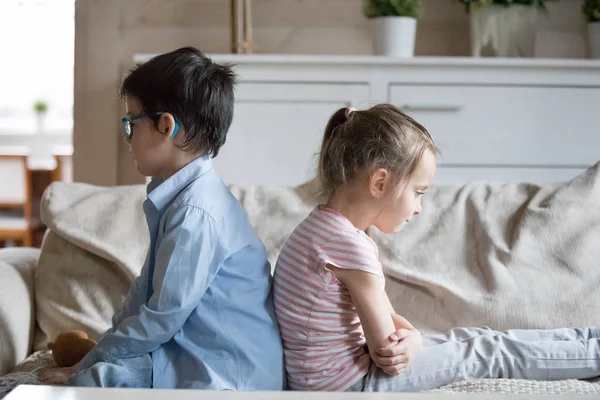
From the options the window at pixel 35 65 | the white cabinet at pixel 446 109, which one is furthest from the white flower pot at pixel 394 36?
the window at pixel 35 65

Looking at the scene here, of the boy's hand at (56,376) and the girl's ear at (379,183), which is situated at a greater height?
the girl's ear at (379,183)

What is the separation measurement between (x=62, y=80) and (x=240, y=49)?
3.92 m

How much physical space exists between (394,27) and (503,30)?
0.38m

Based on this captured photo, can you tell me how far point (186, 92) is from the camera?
50.8 inches

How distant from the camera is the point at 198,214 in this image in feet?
4.05

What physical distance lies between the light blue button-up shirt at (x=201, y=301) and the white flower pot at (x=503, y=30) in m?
1.66

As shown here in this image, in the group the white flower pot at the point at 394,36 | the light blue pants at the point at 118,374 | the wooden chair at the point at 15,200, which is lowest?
the wooden chair at the point at 15,200

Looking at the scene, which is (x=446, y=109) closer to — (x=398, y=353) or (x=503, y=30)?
(x=503, y=30)

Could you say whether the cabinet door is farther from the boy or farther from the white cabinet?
Answer: the boy

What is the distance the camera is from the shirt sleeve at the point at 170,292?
118cm

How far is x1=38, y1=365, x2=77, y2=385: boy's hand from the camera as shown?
130 centimetres

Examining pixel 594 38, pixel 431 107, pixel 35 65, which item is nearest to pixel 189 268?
pixel 431 107

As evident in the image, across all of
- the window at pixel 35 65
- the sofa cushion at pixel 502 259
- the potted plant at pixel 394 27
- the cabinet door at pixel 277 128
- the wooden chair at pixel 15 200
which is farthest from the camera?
the window at pixel 35 65

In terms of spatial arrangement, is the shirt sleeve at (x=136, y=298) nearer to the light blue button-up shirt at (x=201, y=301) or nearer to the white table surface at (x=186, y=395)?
the light blue button-up shirt at (x=201, y=301)
